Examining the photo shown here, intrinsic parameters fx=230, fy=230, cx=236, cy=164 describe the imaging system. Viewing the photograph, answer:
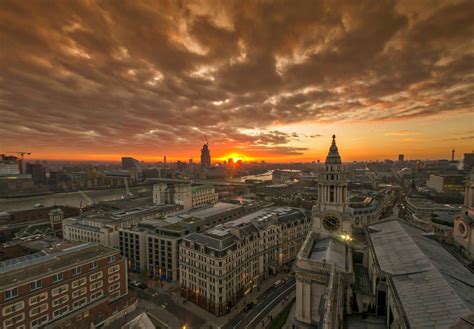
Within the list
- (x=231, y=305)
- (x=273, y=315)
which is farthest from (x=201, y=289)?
(x=273, y=315)

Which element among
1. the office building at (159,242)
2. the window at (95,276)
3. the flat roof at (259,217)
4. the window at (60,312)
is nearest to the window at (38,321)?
the window at (60,312)

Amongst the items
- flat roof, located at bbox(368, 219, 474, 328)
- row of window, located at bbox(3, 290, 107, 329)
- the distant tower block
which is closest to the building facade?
flat roof, located at bbox(368, 219, 474, 328)

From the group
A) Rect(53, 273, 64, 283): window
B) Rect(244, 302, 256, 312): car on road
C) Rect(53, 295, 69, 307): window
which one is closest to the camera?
Rect(53, 295, 69, 307): window

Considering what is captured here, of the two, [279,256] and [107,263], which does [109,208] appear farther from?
[279,256]

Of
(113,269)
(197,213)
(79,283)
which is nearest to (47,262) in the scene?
(79,283)

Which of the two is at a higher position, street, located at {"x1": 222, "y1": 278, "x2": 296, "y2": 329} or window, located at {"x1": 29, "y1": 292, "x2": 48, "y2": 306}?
window, located at {"x1": 29, "y1": 292, "x2": 48, "y2": 306}

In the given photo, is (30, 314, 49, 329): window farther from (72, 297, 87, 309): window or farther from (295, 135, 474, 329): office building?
(295, 135, 474, 329): office building
